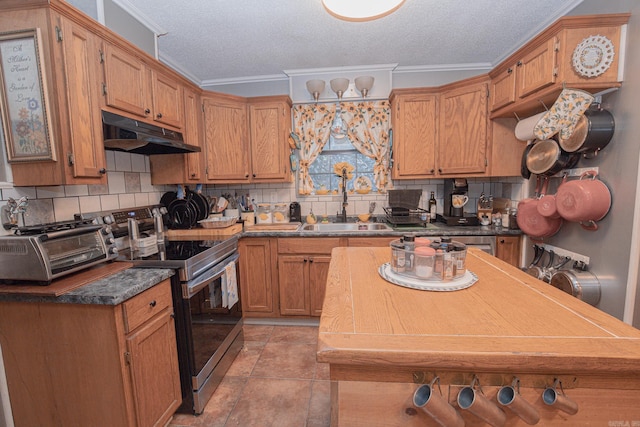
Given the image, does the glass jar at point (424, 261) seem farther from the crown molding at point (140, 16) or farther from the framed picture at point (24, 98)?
the crown molding at point (140, 16)

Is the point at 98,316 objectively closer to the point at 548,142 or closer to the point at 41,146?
the point at 41,146

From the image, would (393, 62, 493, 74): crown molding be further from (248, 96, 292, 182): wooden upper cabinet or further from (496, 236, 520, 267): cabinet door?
(496, 236, 520, 267): cabinet door

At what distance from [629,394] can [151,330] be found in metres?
1.79

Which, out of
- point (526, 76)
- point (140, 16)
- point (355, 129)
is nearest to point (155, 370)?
point (140, 16)

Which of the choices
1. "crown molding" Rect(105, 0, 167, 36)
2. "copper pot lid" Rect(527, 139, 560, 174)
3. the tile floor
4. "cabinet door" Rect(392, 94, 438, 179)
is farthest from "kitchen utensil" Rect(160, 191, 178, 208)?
"copper pot lid" Rect(527, 139, 560, 174)

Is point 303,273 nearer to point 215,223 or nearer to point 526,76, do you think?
point 215,223

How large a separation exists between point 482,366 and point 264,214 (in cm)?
250

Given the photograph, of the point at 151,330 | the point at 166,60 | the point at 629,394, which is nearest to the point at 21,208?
the point at 151,330

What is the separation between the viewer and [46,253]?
1195 millimetres

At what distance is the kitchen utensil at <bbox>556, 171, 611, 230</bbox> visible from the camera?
1633 millimetres

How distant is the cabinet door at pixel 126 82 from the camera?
5.25 feet

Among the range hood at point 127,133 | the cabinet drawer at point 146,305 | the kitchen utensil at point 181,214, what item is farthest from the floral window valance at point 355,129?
the cabinet drawer at point 146,305

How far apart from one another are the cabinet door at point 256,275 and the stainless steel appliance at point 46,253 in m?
1.25

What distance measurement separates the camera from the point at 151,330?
1336mm
